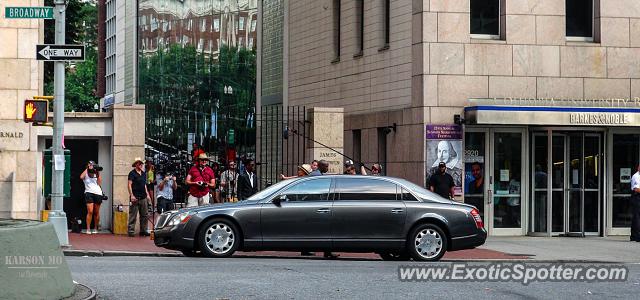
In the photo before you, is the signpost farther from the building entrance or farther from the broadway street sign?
the building entrance

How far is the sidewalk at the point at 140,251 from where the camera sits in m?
19.9

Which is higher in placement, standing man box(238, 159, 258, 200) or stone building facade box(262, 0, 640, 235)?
stone building facade box(262, 0, 640, 235)

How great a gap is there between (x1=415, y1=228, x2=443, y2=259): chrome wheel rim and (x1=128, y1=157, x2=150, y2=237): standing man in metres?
7.55

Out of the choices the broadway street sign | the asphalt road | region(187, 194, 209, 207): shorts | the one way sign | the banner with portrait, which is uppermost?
the broadway street sign

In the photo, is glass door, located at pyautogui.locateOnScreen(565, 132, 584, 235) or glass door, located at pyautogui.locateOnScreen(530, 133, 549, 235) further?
glass door, located at pyautogui.locateOnScreen(565, 132, 584, 235)

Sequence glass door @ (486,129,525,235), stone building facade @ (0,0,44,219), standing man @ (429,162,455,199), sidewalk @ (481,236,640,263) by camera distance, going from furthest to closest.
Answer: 1. glass door @ (486,129,525,235)
2. stone building facade @ (0,0,44,219)
3. standing man @ (429,162,455,199)
4. sidewalk @ (481,236,640,263)

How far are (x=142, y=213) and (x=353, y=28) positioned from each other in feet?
32.9

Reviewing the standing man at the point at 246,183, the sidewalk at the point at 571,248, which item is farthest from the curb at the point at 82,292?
the standing man at the point at 246,183

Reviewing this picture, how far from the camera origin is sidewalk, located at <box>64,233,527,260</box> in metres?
19.9

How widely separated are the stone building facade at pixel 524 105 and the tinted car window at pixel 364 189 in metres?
7.62

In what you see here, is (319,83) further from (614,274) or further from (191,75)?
(191,75)

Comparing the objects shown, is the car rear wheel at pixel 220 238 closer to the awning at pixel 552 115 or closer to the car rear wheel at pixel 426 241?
the car rear wheel at pixel 426 241

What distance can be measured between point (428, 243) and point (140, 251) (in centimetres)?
491

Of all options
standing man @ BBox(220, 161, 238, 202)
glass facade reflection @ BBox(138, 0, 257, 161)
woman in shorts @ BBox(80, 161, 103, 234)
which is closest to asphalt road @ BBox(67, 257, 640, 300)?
woman in shorts @ BBox(80, 161, 103, 234)
